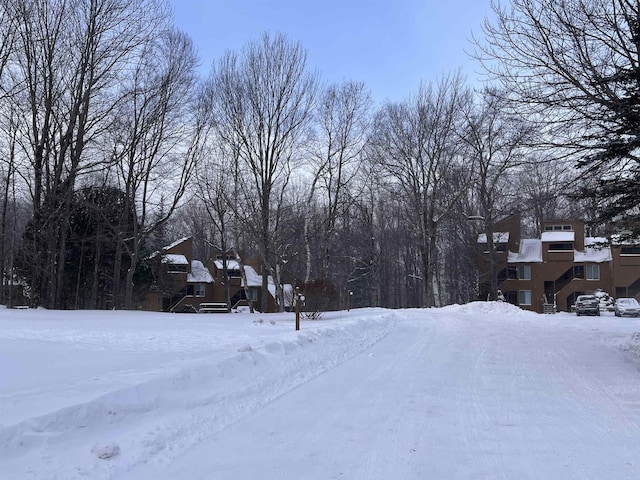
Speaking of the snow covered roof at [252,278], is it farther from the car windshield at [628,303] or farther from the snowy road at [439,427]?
the snowy road at [439,427]

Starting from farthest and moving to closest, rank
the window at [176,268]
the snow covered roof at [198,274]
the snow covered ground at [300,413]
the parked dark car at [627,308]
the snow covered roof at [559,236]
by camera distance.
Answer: the snow covered roof at [198,274], the snow covered roof at [559,236], the window at [176,268], the parked dark car at [627,308], the snow covered ground at [300,413]

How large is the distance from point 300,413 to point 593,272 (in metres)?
48.7

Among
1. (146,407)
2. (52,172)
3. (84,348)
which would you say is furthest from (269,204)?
(146,407)

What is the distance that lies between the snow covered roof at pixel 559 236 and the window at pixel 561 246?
0.50 meters

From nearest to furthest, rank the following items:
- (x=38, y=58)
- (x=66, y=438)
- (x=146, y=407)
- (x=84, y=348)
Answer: (x=66, y=438)
(x=146, y=407)
(x=84, y=348)
(x=38, y=58)

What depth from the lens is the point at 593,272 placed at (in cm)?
4794

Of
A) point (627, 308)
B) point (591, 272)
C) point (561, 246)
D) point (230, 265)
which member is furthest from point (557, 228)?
point (230, 265)

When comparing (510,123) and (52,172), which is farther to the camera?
(52,172)

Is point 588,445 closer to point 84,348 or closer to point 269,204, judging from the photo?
point 84,348

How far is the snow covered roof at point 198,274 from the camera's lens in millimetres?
53031

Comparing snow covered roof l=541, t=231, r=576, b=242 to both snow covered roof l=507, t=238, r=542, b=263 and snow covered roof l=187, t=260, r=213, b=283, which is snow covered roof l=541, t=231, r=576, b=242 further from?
snow covered roof l=187, t=260, r=213, b=283

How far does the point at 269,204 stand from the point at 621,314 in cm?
2359

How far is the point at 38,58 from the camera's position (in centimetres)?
2309

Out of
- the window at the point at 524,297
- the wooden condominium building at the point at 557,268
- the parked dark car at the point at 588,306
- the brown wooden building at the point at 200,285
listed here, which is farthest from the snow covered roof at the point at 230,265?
the parked dark car at the point at 588,306
